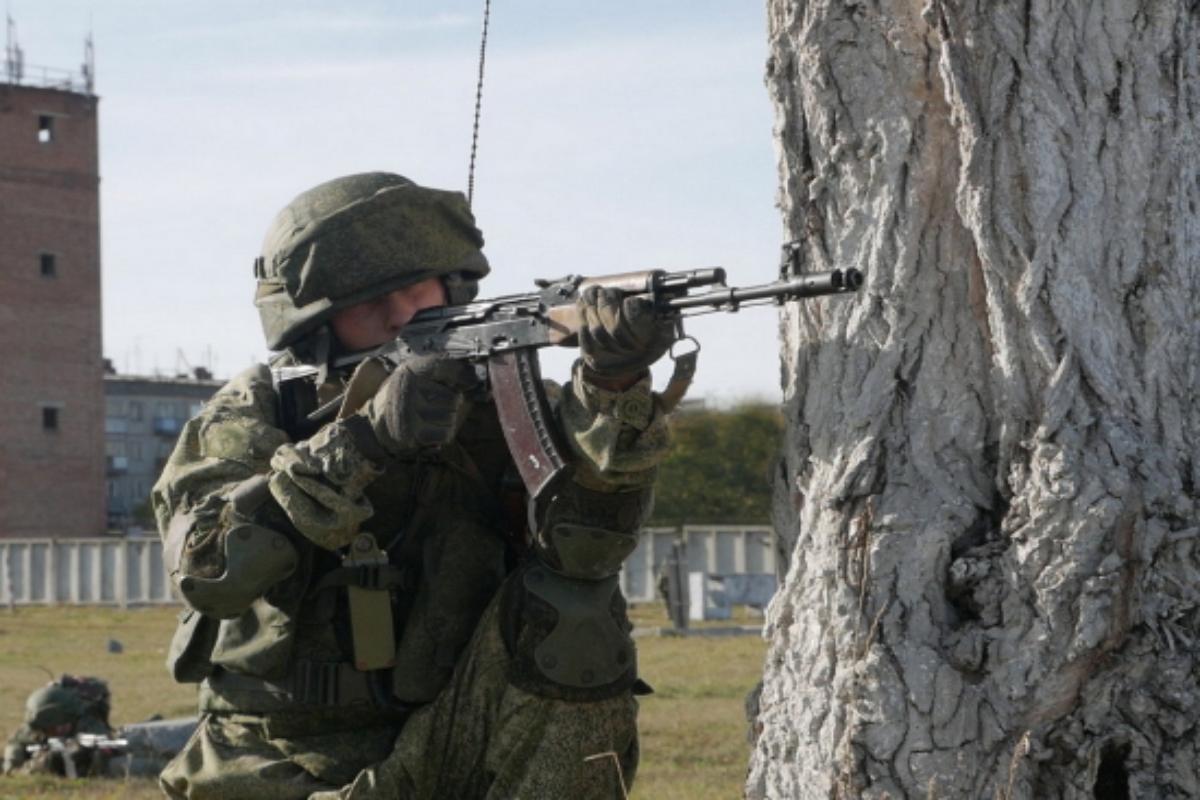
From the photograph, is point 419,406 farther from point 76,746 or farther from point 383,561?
point 76,746

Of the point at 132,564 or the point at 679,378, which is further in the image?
the point at 132,564

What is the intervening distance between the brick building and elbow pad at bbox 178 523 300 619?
5396 cm

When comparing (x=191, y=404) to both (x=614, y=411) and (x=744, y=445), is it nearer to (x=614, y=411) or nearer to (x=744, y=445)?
(x=744, y=445)

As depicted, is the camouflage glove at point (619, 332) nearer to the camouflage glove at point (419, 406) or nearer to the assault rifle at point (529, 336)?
the assault rifle at point (529, 336)

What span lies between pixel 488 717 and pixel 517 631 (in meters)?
0.22

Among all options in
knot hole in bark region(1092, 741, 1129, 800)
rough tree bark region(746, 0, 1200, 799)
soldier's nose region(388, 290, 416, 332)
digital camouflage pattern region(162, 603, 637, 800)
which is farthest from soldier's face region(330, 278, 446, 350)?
knot hole in bark region(1092, 741, 1129, 800)

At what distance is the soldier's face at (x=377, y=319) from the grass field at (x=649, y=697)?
3808 millimetres

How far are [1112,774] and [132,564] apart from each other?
36469 millimetres

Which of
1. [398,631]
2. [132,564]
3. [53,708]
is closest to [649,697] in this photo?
[53,708]

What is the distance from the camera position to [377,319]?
4715 mm

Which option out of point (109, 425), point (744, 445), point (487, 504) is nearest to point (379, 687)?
point (487, 504)

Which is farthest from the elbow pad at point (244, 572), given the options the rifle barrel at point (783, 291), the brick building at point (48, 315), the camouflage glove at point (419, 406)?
the brick building at point (48, 315)

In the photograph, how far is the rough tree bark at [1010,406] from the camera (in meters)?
3.30

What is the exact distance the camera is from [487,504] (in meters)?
4.70
